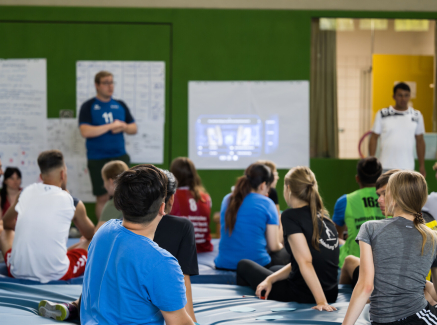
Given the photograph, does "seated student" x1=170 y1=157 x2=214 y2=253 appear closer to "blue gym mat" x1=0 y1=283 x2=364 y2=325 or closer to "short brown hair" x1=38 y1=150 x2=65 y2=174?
"blue gym mat" x1=0 y1=283 x2=364 y2=325

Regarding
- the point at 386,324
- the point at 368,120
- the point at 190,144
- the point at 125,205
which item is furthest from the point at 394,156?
the point at 125,205

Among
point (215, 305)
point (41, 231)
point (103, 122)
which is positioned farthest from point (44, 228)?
point (103, 122)

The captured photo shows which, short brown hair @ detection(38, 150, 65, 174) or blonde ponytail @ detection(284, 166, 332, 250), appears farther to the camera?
short brown hair @ detection(38, 150, 65, 174)

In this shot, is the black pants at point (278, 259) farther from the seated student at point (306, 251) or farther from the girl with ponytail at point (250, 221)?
the seated student at point (306, 251)

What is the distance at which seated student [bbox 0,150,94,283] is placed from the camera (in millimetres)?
2760

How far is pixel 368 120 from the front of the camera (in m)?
5.78

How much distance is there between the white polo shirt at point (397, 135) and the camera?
5152 mm

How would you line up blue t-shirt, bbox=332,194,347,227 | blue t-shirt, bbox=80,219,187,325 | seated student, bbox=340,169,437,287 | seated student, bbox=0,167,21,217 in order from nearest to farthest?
blue t-shirt, bbox=80,219,187,325, seated student, bbox=340,169,437,287, blue t-shirt, bbox=332,194,347,227, seated student, bbox=0,167,21,217

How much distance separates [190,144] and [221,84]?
0.84 m

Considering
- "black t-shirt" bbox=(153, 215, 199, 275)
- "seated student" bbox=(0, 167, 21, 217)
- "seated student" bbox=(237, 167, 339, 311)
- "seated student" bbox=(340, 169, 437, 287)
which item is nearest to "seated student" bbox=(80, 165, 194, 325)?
"black t-shirt" bbox=(153, 215, 199, 275)

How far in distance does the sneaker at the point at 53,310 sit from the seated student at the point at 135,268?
0.81 meters

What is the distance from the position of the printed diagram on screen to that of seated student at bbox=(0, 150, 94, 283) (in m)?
2.96

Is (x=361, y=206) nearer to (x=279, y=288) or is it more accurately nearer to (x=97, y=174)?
(x=279, y=288)

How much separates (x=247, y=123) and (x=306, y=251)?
3531 mm
